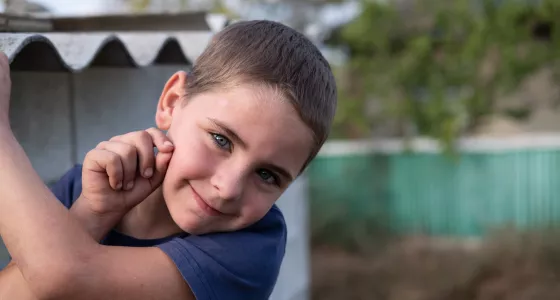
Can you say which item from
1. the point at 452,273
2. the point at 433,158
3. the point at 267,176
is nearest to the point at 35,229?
the point at 267,176

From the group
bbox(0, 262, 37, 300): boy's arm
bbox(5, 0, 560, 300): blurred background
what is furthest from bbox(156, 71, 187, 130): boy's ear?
bbox(5, 0, 560, 300): blurred background

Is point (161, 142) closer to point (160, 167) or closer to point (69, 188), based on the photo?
point (160, 167)

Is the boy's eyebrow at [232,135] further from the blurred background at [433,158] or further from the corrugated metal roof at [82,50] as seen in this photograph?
the blurred background at [433,158]

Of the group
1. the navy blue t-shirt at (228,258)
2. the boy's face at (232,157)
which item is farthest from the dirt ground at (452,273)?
the boy's face at (232,157)

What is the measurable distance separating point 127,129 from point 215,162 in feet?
4.64

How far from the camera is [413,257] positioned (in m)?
9.88

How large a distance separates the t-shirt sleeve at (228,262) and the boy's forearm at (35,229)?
227mm

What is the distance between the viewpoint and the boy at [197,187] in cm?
141

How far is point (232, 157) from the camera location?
5.13 ft

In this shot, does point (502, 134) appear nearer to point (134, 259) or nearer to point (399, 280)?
point (399, 280)

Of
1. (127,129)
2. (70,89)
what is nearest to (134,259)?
(70,89)

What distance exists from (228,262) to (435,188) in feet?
36.7

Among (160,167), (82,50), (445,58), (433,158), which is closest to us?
(160,167)

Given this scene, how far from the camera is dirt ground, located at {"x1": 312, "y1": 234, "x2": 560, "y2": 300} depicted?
857 centimetres
